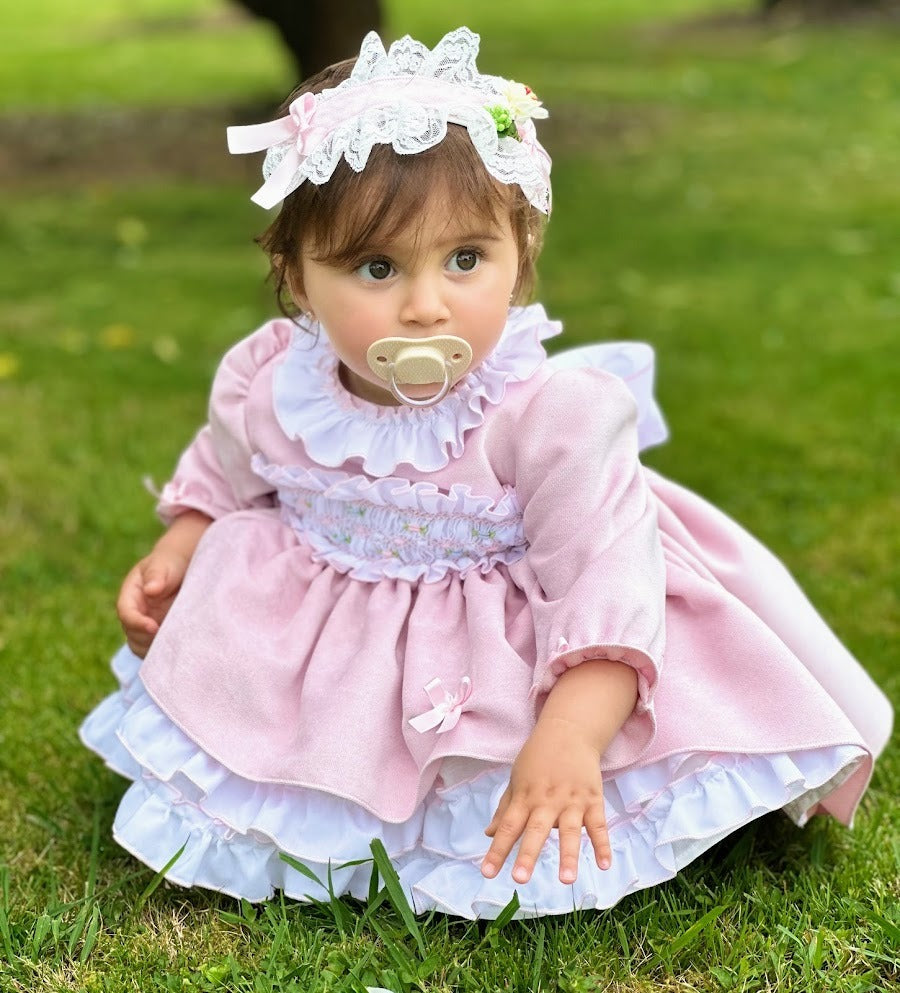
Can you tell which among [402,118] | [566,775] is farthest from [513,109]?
[566,775]

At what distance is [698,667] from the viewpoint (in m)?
1.96

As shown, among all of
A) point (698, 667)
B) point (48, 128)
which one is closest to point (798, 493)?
point (698, 667)

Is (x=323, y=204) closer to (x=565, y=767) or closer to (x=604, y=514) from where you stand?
(x=604, y=514)

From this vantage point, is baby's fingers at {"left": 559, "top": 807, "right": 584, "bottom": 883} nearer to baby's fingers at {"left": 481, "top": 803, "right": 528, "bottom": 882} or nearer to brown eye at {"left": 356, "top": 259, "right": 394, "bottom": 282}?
baby's fingers at {"left": 481, "top": 803, "right": 528, "bottom": 882}

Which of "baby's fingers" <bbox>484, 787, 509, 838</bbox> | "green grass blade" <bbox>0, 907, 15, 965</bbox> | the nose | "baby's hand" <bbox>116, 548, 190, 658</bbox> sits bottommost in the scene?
"green grass blade" <bbox>0, 907, 15, 965</bbox>

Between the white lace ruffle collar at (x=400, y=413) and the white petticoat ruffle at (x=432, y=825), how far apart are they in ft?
1.50

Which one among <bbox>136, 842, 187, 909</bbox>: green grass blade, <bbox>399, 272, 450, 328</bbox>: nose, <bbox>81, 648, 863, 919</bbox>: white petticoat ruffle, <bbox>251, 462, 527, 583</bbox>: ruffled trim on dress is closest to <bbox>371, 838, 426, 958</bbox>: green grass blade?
<bbox>81, 648, 863, 919</bbox>: white petticoat ruffle

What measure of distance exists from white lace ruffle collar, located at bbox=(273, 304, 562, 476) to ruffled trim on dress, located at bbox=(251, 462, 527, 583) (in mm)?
39

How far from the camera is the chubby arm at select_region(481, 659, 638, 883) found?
1.67m

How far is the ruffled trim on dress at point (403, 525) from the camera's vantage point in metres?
2.00

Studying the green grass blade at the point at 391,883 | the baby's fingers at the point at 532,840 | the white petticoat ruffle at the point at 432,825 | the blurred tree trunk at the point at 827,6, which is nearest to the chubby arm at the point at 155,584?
the white petticoat ruffle at the point at 432,825

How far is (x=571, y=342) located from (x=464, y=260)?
2824 millimetres

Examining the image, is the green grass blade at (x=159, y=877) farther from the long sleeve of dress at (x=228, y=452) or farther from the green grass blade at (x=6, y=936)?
the long sleeve of dress at (x=228, y=452)

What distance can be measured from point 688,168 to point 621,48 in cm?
565
